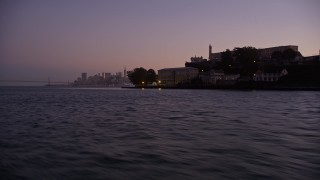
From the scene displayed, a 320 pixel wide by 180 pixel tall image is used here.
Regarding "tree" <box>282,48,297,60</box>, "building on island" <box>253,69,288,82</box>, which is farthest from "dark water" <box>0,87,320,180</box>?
"tree" <box>282,48,297,60</box>

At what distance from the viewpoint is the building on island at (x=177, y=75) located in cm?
15088

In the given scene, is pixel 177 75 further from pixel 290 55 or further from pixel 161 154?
pixel 161 154

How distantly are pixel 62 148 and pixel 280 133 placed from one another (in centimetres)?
783

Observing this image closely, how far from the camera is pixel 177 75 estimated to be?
15738 cm

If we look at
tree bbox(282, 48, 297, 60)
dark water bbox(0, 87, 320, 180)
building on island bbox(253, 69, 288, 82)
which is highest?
tree bbox(282, 48, 297, 60)

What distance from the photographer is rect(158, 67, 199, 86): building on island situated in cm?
15088

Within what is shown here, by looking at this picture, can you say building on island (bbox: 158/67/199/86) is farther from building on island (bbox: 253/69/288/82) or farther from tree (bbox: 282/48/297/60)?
tree (bbox: 282/48/297/60)

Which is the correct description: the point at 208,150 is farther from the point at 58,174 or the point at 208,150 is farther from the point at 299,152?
the point at 58,174

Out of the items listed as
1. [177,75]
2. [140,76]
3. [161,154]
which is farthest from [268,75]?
[161,154]

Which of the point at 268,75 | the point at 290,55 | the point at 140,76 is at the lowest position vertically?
the point at 268,75

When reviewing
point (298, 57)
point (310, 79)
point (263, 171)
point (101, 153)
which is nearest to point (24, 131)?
point (101, 153)

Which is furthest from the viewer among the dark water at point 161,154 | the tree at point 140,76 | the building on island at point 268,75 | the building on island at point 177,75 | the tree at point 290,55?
the tree at point 140,76

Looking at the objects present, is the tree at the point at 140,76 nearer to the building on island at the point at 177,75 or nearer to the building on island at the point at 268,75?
the building on island at the point at 177,75

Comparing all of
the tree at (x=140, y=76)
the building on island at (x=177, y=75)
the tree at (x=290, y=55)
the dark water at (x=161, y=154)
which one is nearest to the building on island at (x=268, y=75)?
the tree at (x=290, y=55)
